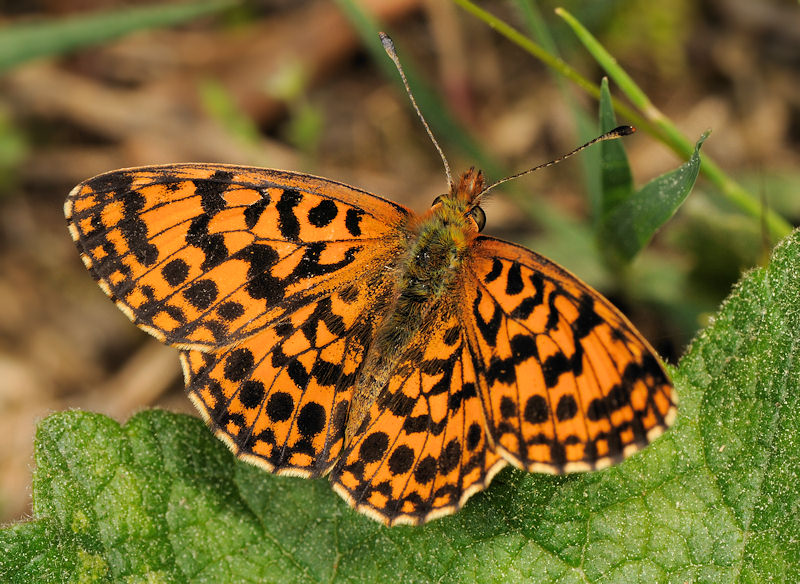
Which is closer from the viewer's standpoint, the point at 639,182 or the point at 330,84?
the point at 639,182

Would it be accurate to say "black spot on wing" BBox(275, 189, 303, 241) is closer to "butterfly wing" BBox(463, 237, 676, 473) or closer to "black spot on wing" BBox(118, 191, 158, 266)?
"black spot on wing" BBox(118, 191, 158, 266)

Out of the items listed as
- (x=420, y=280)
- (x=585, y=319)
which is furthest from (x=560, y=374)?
(x=420, y=280)

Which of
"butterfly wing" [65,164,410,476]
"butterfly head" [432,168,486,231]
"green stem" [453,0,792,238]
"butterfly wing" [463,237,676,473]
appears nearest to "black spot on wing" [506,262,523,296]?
"butterfly wing" [463,237,676,473]

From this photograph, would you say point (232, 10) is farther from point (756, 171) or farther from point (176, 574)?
point (176, 574)

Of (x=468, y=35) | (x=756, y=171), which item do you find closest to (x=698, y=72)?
(x=756, y=171)

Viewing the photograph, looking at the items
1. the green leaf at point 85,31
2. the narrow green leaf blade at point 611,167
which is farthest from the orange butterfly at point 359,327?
the green leaf at point 85,31

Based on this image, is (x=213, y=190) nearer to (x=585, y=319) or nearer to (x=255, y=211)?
(x=255, y=211)

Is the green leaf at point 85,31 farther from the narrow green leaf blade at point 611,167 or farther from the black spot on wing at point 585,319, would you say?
the black spot on wing at point 585,319
